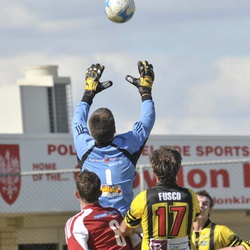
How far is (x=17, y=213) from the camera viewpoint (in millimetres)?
20156

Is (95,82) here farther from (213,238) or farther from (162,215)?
(213,238)

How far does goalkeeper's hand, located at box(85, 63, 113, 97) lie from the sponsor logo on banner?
1110cm

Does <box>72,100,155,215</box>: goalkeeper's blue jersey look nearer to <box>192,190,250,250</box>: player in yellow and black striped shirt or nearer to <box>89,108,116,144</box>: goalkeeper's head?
<box>89,108,116,144</box>: goalkeeper's head

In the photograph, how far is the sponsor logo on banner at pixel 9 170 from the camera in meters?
19.9

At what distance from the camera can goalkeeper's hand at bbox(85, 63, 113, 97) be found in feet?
28.5

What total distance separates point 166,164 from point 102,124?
752 millimetres

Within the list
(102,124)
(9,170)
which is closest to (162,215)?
(102,124)

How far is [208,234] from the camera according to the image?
383 inches

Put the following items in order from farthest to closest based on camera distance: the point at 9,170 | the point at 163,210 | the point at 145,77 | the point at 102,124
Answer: the point at 9,170 < the point at 145,77 < the point at 102,124 < the point at 163,210

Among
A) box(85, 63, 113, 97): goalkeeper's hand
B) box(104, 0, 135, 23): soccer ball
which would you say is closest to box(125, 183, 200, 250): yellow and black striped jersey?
box(85, 63, 113, 97): goalkeeper's hand

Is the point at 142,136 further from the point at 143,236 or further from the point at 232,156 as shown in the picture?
the point at 232,156

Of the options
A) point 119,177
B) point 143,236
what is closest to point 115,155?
point 119,177

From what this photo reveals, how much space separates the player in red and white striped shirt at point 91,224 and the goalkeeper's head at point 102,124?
25.2 inches

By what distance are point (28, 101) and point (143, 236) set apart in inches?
902
